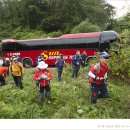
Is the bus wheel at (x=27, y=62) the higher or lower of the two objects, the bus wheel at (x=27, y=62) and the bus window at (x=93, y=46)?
the lower

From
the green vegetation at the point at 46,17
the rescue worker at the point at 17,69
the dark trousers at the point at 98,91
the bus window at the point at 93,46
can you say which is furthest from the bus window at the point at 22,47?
the dark trousers at the point at 98,91

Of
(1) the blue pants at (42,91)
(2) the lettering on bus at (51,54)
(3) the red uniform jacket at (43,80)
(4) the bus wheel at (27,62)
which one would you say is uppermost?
(3) the red uniform jacket at (43,80)

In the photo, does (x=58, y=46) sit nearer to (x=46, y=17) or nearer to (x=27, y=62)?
(x=27, y=62)

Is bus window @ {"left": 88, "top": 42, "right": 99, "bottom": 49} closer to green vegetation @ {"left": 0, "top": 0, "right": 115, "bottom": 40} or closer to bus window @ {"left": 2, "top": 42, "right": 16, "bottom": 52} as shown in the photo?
bus window @ {"left": 2, "top": 42, "right": 16, "bottom": 52}

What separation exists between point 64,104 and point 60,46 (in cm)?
1332

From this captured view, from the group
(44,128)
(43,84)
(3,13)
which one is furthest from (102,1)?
(44,128)

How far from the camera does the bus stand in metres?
23.2

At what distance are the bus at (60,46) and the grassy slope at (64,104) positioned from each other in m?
9.48

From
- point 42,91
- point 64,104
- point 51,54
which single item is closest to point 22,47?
point 51,54

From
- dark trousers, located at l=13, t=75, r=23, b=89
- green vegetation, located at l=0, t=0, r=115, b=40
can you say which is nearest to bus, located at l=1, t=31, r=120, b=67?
dark trousers, located at l=13, t=75, r=23, b=89

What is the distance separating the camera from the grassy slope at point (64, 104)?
10.9 metres

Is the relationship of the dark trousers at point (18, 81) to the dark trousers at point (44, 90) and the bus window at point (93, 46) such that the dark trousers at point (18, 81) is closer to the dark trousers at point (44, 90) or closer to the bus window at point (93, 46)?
the dark trousers at point (44, 90)

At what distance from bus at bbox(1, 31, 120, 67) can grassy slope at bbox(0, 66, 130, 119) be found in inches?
373

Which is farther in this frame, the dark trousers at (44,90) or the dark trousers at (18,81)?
the dark trousers at (18,81)
